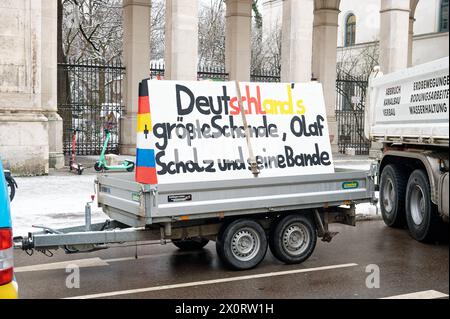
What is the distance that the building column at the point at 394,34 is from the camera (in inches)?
920

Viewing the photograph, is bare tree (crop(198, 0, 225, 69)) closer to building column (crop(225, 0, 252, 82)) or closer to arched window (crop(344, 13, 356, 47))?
arched window (crop(344, 13, 356, 47))

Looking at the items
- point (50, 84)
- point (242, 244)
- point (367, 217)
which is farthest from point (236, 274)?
point (50, 84)

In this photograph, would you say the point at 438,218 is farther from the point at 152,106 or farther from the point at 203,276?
the point at 152,106

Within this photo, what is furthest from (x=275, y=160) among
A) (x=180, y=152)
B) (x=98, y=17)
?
(x=98, y=17)

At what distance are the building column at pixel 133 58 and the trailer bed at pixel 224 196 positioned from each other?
15.4m

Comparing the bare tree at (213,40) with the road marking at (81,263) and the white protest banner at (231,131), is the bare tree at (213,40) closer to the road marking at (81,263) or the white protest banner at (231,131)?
the white protest banner at (231,131)

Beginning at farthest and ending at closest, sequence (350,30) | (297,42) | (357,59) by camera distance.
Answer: (350,30)
(357,59)
(297,42)

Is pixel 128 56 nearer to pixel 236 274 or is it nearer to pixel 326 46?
pixel 326 46

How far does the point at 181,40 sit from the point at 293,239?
12.1 m

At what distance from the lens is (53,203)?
12750mm

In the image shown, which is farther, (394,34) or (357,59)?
(357,59)

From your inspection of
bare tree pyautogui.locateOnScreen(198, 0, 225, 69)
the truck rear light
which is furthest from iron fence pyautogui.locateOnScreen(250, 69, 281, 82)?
the truck rear light

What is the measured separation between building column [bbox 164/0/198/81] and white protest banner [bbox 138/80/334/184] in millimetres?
10708
